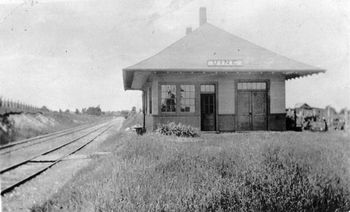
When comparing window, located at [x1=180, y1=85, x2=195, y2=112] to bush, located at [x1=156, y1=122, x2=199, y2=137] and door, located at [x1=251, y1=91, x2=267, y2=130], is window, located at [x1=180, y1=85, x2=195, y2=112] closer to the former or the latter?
bush, located at [x1=156, y1=122, x2=199, y2=137]

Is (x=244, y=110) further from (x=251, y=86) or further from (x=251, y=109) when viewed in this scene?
(x=251, y=86)

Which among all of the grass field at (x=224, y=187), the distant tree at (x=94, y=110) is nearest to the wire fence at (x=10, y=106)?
the grass field at (x=224, y=187)

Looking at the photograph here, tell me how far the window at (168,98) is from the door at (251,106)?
3.26m

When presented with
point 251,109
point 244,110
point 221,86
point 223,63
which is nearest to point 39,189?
point 221,86

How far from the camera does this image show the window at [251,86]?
48.7ft

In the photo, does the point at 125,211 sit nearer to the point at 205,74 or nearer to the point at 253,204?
the point at 253,204

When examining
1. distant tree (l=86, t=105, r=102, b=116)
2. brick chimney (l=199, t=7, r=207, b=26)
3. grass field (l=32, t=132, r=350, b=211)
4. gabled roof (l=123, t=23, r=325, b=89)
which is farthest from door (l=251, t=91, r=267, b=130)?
distant tree (l=86, t=105, r=102, b=116)

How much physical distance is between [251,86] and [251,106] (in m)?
1.00

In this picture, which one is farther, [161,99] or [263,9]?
[161,99]

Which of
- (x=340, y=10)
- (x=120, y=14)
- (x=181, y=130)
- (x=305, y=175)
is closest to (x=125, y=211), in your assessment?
(x=305, y=175)

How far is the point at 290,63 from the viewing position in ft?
48.0

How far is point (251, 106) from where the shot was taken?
1487 cm

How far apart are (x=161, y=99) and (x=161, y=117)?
87 cm

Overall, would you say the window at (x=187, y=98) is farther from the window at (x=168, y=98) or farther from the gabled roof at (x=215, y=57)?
the gabled roof at (x=215, y=57)
